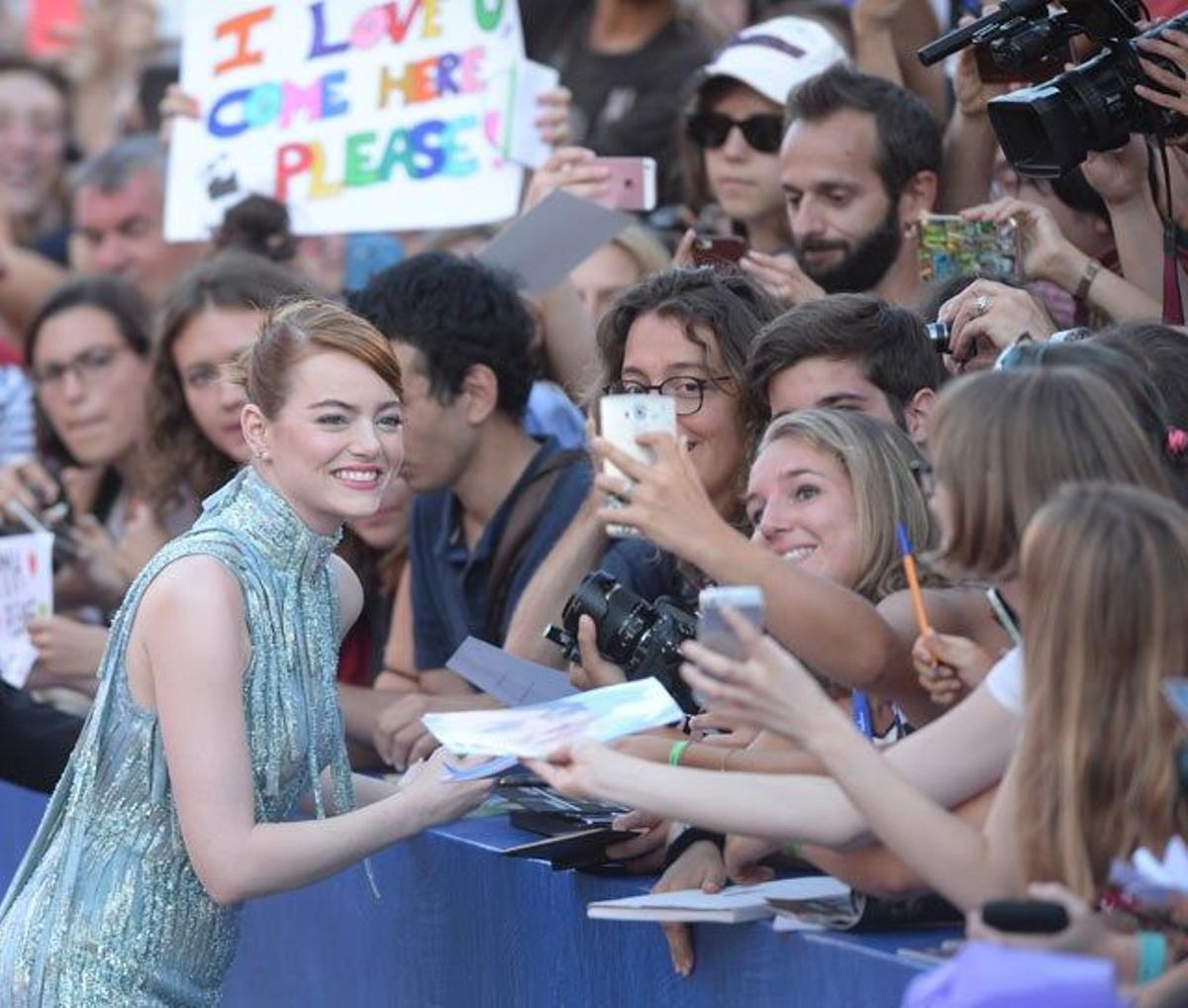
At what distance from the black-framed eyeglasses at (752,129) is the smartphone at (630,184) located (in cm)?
27

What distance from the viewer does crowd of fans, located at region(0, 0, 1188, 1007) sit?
3.64m

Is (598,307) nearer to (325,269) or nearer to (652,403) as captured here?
(325,269)

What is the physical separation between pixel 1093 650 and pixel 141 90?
913cm

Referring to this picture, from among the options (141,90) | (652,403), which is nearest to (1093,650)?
(652,403)

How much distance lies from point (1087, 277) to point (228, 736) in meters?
2.14

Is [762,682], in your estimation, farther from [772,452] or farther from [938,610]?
[772,452]

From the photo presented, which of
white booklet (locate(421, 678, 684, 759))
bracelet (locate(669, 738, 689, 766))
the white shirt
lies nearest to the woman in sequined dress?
bracelet (locate(669, 738, 689, 766))

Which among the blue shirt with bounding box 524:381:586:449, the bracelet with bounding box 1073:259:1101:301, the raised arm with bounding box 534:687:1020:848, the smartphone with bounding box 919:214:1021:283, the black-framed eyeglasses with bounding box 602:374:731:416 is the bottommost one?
the raised arm with bounding box 534:687:1020:848

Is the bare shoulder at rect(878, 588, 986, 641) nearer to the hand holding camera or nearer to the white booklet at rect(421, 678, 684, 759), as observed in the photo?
the white booklet at rect(421, 678, 684, 759)

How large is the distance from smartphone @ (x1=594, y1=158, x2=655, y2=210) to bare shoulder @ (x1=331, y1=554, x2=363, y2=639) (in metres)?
1.90

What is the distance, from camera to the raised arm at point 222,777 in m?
4.70

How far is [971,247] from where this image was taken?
5.84 metres

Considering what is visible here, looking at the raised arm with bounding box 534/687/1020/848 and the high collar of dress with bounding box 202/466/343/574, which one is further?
the high collar of dress with bounding box 202/466/343/574

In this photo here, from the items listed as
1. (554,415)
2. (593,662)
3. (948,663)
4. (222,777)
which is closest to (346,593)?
(593,662)
